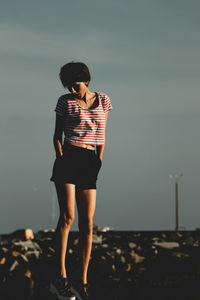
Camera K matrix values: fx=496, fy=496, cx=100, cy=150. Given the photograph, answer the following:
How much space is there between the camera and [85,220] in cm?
562

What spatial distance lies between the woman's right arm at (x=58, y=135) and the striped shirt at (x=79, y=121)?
4cm

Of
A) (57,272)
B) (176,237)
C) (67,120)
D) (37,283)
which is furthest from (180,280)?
(176,237)

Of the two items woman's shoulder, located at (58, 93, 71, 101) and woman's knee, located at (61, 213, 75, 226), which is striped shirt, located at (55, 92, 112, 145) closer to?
woman's shoulder, located at (58, 93, 71, 101)

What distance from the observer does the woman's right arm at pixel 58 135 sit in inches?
218

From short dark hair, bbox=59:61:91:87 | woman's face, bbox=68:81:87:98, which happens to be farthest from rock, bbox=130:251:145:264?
short dark hair, bbox=59:61:91:87

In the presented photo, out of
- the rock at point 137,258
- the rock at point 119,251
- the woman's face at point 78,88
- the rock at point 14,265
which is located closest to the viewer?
the woman's face at point 78,88

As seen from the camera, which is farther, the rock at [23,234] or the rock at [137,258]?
the rock at [23,234]

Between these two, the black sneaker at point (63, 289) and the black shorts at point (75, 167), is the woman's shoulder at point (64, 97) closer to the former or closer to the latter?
the black shorts at point (75, 167)

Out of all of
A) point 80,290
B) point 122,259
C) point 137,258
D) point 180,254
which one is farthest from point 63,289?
point 180,254

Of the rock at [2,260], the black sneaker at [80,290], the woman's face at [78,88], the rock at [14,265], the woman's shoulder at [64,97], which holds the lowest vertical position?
the rock at [14,265]

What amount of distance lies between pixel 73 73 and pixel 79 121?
21.4 inches

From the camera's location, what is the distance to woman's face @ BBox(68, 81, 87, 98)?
5.59 m

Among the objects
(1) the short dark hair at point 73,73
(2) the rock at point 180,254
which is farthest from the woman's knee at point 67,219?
(2) the rock at point 180,254

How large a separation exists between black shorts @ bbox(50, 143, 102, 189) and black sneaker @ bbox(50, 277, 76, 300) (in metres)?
1.06
